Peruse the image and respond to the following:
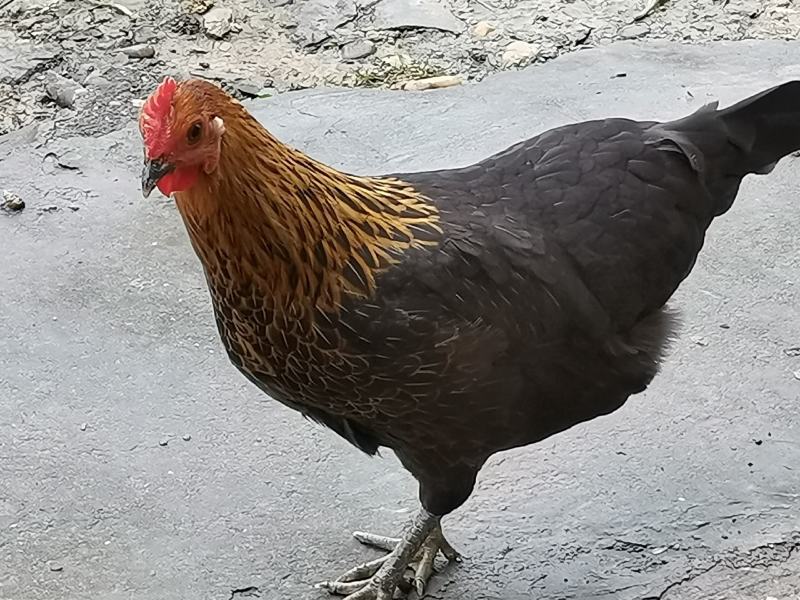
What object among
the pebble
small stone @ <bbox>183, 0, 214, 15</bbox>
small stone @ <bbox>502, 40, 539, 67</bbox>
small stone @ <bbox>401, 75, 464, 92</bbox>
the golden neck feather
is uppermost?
the golden neck feather

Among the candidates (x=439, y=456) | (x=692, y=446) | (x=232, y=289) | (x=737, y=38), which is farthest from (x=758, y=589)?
(x=737, y=38)

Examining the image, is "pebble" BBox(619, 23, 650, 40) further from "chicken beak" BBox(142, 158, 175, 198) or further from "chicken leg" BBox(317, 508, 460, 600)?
"chicken beak" BBox(142, 158, 175, 198)

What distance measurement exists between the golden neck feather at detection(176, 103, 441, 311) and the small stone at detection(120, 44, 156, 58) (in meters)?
2.60

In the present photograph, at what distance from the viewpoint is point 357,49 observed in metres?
5.07

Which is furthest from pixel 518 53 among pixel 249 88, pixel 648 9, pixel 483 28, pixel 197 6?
pixel 197 6

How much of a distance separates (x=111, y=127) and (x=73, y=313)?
1.01 meters

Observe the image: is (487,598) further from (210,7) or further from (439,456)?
(210,7)

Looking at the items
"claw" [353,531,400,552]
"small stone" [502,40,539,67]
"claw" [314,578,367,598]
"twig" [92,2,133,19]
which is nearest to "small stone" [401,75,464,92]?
"small stone" [502,40,539,67]

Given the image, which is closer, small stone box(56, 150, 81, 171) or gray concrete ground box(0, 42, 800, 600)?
gray concrete ground box(0, 42, 800, 600)

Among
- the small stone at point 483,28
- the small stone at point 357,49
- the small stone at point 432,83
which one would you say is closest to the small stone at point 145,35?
the small stone at point 357,49

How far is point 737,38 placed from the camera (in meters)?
4.98

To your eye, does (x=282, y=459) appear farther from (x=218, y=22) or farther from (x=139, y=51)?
(x=218, y=22)

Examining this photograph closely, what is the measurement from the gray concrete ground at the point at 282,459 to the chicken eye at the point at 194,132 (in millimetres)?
1268

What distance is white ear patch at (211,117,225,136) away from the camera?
2320 mm
